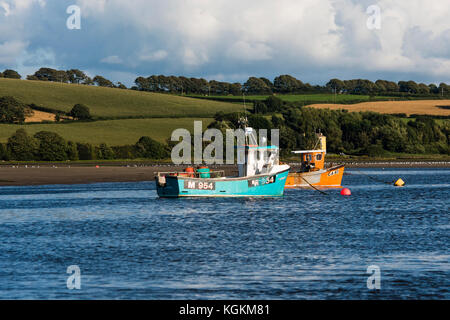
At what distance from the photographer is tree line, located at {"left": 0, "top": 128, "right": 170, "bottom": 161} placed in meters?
124

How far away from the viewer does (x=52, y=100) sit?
188 m

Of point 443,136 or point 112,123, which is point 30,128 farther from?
point 443,136

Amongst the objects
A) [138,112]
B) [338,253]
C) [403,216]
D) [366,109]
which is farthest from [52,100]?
[338,253]

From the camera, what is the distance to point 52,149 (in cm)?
12500

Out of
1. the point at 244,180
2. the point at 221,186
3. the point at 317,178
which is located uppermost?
the point at 244,180

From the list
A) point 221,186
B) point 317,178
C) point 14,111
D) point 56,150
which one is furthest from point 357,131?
point 221,186

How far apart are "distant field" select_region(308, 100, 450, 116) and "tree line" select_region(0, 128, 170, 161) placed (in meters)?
64.2

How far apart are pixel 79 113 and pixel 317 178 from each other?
112215 millimetres

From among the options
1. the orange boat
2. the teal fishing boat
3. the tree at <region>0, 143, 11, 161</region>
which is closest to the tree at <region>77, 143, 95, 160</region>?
the tree at <region>0, 143, 11, 161</region>

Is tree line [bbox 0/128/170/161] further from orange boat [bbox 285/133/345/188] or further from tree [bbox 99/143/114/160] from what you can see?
orange boat [bbox 285/133/345/188]

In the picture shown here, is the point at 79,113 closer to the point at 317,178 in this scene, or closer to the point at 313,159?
the point at 313,159

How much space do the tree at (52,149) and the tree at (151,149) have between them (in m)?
15.5
